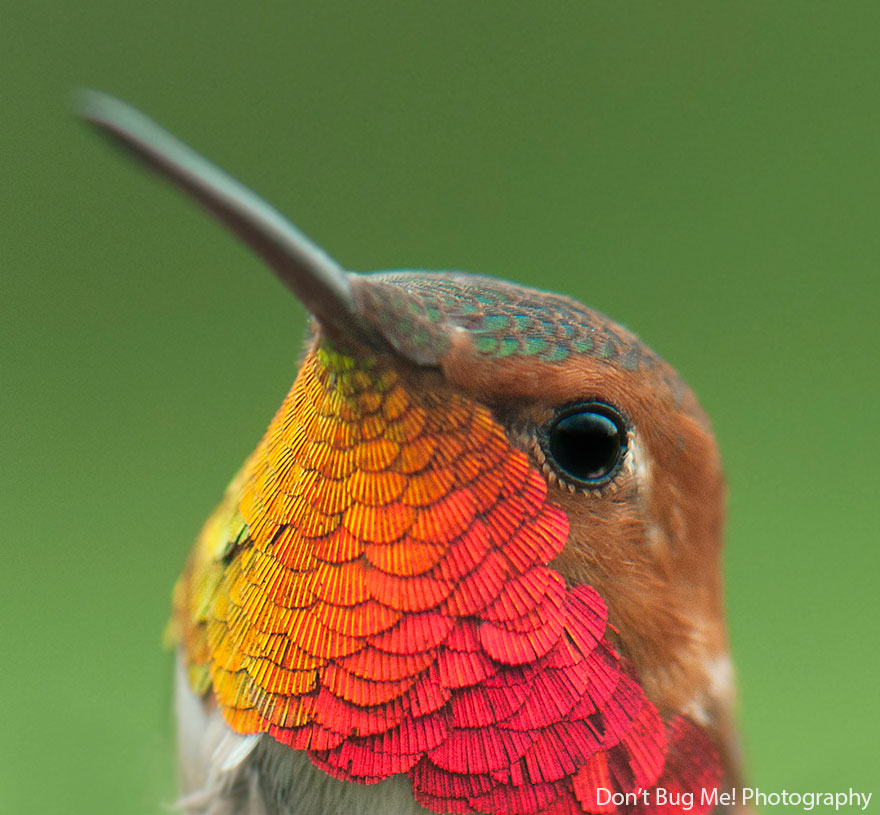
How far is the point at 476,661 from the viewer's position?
112cm

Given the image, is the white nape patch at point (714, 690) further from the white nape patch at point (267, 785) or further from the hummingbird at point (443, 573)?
the white nape patch at point (267, 785)

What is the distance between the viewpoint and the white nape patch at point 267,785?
120 cm

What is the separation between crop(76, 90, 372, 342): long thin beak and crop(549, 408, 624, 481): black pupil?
255 mm

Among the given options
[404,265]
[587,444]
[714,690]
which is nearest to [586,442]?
[587,444]

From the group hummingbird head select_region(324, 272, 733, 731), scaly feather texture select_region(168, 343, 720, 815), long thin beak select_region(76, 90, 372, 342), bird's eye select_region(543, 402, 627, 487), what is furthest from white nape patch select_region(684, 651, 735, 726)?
long thin beak select_region(76, 90, 372, 342)

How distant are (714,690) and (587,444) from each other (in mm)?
436

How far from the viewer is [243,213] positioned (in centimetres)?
93

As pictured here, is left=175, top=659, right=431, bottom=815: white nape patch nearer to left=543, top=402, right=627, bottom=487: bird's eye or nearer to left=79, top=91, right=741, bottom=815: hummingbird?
left=79, top=91, right=741, bottom=815: hummingbird

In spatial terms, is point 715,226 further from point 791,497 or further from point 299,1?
point 299,1

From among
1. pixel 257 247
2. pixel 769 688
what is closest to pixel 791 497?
pixel 769 688

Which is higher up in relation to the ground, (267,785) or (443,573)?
(443,573)

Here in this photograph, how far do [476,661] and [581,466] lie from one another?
9.4 inches

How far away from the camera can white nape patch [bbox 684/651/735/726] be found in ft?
4.55

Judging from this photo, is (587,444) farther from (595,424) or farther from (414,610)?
(414,610)
